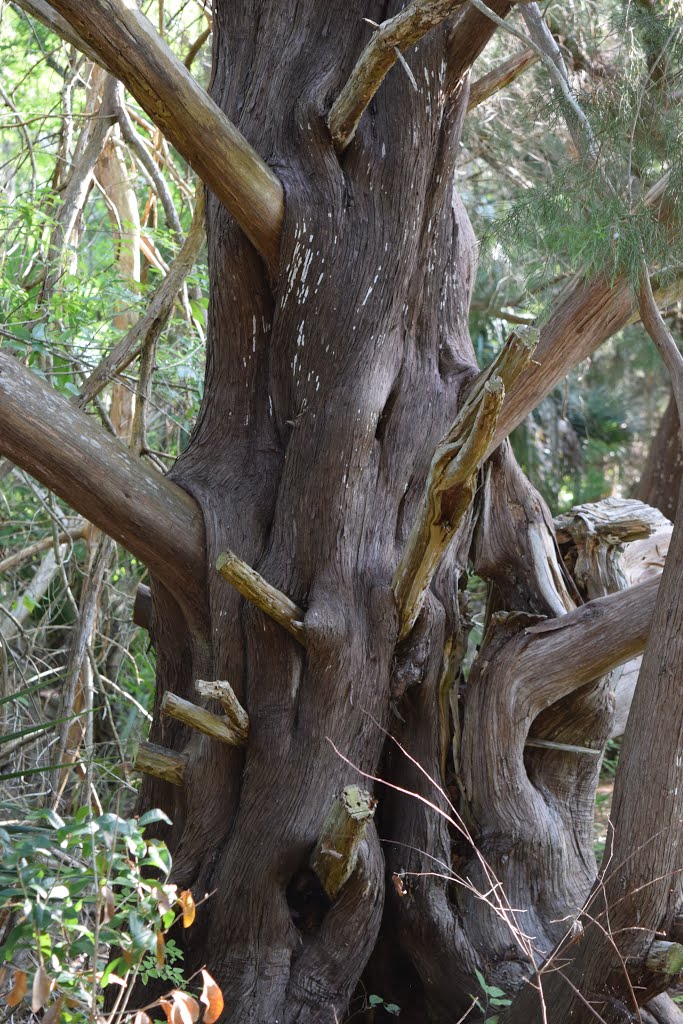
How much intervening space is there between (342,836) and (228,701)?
43cm

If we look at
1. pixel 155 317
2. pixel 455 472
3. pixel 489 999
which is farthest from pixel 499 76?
pixel 489 999

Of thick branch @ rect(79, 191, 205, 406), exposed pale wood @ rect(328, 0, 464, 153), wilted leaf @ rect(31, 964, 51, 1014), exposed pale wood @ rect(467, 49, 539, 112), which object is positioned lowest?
wilted leaf @ rect(31, 964, 51, 1014)

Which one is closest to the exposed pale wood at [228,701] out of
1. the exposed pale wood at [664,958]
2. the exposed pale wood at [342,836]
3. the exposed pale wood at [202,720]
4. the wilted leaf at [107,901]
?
the exposed pale wood at [202,720]

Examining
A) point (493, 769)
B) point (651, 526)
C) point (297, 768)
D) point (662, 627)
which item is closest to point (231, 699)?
point (297, 768)

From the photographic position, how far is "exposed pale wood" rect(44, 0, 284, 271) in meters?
2.31

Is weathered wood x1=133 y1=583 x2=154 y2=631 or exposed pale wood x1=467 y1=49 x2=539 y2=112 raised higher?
exposed pale wood x1=467 y1=49 x2=539 y2=112

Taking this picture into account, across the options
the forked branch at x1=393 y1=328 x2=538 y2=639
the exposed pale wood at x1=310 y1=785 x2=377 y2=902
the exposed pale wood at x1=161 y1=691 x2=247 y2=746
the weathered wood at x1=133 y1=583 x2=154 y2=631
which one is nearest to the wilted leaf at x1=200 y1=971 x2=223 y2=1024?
the exposed pale wood at x1=310 y1=785 x2=377 y2=902

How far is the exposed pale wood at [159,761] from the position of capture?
2619 millimetres

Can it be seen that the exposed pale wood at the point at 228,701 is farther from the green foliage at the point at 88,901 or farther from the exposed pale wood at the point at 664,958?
the exposed pale wood at the point at 664,958

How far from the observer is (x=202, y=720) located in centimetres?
249

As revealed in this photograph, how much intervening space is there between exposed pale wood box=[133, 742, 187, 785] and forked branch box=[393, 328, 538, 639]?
737mm

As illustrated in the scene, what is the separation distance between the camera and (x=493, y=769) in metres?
2.79

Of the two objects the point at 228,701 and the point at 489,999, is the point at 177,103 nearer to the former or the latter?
the point at 228,701

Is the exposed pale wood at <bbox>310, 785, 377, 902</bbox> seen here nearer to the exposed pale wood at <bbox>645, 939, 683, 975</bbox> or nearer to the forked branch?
the forked branch
